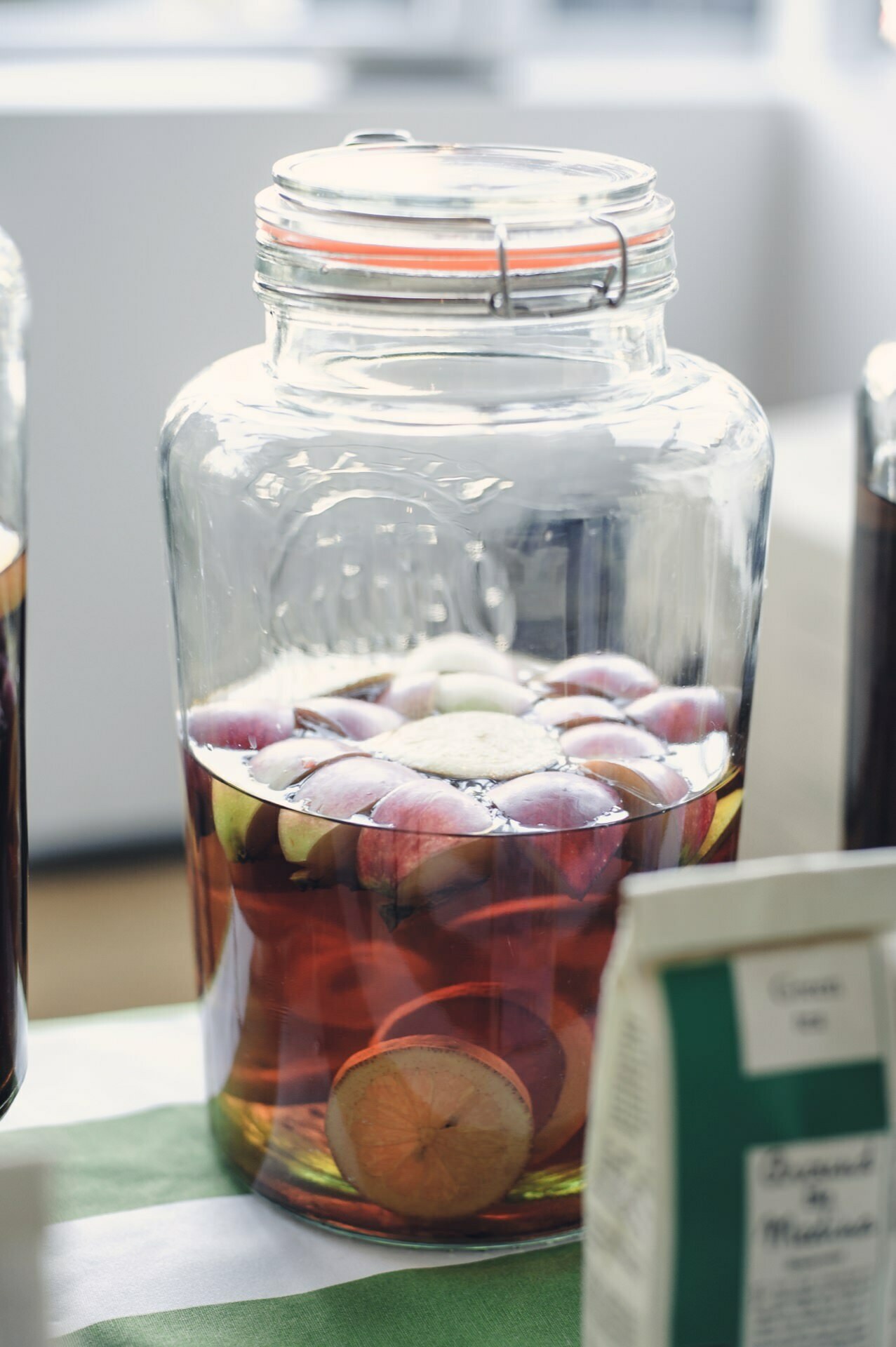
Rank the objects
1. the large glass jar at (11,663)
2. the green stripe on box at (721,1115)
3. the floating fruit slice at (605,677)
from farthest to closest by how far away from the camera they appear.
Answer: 1. the floating fruit slice at (605,677)
2. the large glass jar at (11,663)
3. the green stripe on box at (721,1115)

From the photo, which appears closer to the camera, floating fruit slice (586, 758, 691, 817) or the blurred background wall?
floating fruit slice (586, 758, 691, 817)

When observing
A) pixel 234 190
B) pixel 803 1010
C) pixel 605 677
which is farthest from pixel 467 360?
pixel 234 190

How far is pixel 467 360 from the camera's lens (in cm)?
42

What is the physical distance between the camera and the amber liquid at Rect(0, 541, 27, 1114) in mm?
379

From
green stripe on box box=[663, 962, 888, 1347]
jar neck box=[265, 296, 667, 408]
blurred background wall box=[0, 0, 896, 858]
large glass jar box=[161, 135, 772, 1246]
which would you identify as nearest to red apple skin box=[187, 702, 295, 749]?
large glass jar box=[161, 135, 772, 1246]

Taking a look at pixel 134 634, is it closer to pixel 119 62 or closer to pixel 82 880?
pixel 82 880

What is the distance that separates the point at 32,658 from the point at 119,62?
55 cm

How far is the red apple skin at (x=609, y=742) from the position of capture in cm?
44

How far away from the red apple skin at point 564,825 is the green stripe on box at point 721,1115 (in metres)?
0.13

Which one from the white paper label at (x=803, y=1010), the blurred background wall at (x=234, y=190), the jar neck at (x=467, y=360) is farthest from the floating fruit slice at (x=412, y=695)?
the blurred background wall at (x=234, y=190)

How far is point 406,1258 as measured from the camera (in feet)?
1.38

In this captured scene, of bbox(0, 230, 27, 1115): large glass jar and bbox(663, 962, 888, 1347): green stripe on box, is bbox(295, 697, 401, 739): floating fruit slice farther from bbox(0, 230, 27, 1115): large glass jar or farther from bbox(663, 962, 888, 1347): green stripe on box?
bbox(663, 962, 888, 1347): green stripe on box

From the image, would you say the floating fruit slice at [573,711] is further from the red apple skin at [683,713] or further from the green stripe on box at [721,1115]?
the green stripe on box at [721,1115]

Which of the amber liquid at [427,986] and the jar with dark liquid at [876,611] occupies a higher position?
the jar with dark liquid at [876,611]
